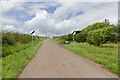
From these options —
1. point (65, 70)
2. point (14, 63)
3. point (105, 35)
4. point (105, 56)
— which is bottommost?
point (65, 70)

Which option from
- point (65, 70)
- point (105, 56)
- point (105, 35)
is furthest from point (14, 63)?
point (105, 35)

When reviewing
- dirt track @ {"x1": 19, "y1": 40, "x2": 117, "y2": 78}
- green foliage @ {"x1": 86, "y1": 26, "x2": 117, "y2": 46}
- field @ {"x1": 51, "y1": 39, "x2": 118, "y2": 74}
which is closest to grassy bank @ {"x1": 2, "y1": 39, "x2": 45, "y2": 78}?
dirt track @ {"x1": 19, "y1": 40, "x2": 117, "y2": 78}

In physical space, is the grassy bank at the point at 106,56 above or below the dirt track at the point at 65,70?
above

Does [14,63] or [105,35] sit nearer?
[14,63]

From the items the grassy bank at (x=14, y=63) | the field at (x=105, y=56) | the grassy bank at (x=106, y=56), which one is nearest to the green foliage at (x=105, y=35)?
the field at (x=105, y=56)

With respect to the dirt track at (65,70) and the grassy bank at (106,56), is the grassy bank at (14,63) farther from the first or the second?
the grassy bank at (106,56)

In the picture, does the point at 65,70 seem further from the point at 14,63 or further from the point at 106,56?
the point at 106,56

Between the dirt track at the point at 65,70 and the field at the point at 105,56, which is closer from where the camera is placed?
the dirt track at the point at 65,70

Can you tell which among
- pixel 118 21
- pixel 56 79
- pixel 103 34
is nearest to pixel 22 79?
pixel 56 79

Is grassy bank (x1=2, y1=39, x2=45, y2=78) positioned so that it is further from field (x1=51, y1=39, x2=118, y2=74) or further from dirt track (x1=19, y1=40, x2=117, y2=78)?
field (x1=51, y1=39, x2=118, y2=74)

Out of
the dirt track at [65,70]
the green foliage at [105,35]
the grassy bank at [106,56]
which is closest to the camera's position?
the dirt track at [65,70]

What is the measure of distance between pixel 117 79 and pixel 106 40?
31.7ft

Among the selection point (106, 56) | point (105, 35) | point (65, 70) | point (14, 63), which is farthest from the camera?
point (105, 35)

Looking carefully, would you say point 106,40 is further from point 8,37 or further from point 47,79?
point 8,37
